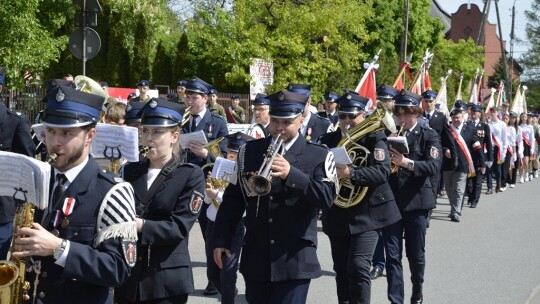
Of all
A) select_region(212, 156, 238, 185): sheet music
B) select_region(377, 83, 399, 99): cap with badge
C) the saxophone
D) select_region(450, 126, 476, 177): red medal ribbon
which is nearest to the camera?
the saxophone

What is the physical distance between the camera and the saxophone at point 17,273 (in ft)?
12.5

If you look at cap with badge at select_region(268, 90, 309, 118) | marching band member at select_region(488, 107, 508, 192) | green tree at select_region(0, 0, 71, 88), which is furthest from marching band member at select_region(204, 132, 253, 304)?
marching band member at select_region(488, 107, 508, 192)

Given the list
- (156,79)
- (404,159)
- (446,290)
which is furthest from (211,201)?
(156,79)

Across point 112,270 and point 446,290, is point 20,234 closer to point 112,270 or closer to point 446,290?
point 112,270

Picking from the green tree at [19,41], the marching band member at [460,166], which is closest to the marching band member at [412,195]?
the marching band member at [460,166]

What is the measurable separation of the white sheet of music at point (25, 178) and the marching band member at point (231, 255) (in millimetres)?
3289

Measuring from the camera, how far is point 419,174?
9000mm

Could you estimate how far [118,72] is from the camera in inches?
1432

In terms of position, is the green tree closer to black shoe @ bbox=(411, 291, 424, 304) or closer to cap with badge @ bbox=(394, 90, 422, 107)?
cap with badge @ bbox=(394, 90, 422, 107)

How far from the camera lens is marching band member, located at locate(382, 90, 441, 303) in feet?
28.2

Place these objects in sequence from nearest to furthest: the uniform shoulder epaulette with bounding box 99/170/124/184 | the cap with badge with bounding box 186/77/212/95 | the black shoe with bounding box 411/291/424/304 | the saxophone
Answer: the saxophone → the uniform shoulder epaulette with bounding box 99/170/124/184 → the black shoe with bounding box 411/291/424/304 → the cap with badge with bounding box 186/77/212/95

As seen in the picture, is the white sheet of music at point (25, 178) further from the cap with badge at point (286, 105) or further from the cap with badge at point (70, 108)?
the cap with badge at point (286, 105)

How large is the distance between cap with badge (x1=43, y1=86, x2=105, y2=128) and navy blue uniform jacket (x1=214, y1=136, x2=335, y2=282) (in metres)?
1.69

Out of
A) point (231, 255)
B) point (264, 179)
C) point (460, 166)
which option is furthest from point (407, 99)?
point (460, 166)
